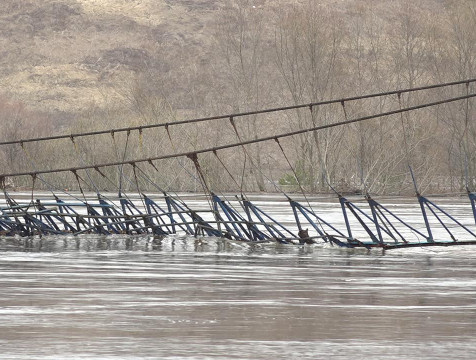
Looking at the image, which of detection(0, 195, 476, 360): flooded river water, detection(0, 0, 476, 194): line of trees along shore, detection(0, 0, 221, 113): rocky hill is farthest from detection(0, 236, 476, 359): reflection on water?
detection(0, 0, 221, 113): rocky hill

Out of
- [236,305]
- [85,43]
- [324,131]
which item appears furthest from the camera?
[85,43]

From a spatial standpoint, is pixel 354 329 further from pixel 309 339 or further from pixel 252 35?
pixel 252 35

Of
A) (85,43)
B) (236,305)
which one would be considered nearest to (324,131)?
(236,305)

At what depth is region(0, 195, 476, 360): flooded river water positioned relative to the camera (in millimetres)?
10430

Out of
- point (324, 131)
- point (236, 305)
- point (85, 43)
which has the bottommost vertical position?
point (236, 305)

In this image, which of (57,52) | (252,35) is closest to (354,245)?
(252,35)

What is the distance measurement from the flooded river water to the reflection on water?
2 cm

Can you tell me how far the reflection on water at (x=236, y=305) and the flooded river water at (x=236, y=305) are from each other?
0.02 metres

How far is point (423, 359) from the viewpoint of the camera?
32.3ft

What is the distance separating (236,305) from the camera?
13.8m

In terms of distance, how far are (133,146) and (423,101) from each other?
1640 centimetres

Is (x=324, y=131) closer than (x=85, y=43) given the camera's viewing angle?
Yes

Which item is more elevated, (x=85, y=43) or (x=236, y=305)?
(x=85, y=43)

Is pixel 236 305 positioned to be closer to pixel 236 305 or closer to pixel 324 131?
pixel 236 305
